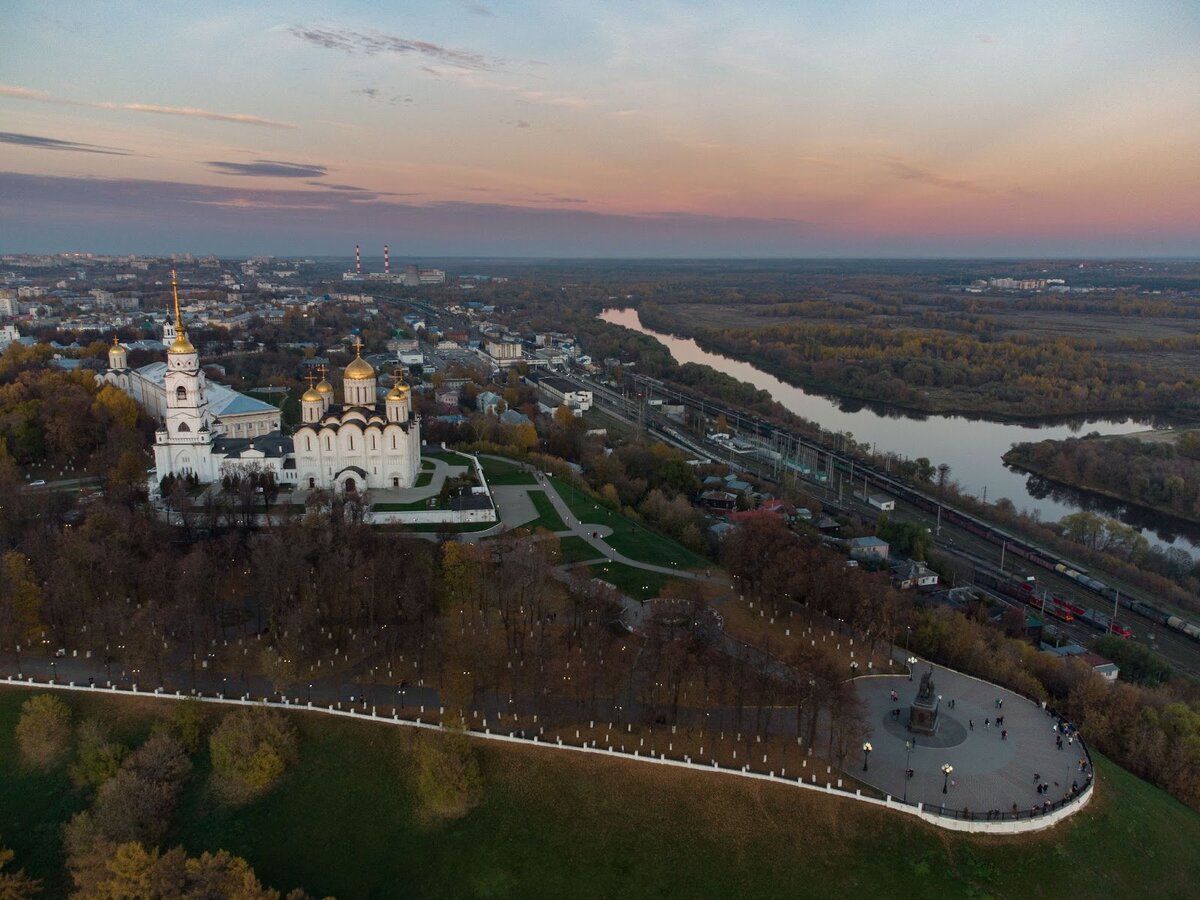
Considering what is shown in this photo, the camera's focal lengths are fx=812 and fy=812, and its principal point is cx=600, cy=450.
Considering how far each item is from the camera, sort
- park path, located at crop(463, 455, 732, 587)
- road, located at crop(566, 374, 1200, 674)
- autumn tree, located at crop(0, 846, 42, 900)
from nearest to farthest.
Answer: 1. autumn tree, located at crop(0, 846, 42, 900)
2. park path, located at crop(463, 455, 732, 587)
3. road, located at crop(566, 374, 1200, 674)

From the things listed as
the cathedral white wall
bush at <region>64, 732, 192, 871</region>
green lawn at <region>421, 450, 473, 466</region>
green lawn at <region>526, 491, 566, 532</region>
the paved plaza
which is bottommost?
bush at <region>64, 732, 192, 871</region>

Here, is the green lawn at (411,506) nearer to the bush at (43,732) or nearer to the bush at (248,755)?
the bush at (43,732)

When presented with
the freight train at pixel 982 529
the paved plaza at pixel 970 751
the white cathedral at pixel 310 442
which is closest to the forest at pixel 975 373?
the freight train at pixel 982 529

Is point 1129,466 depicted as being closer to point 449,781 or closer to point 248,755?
point 449,781

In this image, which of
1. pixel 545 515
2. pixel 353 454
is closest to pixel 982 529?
pixel 545 515

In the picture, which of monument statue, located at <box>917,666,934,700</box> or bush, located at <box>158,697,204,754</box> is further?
monument statue, located at <box>917,666,934,700</box>

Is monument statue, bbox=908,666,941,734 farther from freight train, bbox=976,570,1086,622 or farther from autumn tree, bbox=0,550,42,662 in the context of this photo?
autumn tree, bbox=0,550,42,662

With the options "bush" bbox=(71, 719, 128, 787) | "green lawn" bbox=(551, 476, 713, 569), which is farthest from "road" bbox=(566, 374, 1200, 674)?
"bush" bbox=(71, 719, 128, 787)
